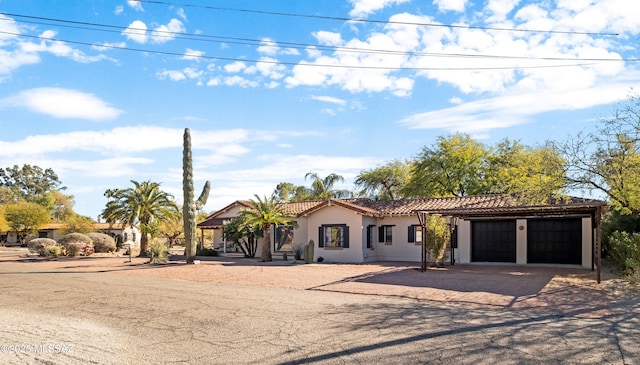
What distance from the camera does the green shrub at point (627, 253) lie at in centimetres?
1736

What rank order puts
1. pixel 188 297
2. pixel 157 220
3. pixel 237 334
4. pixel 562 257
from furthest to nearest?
1. pixel 157 220
2. pixel 562 257
3. pixel 188 297
4. pixel 237 334

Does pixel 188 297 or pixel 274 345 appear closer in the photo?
pixel 274 345

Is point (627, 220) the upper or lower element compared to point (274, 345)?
upper

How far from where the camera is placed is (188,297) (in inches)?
540

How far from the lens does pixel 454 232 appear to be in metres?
26.3

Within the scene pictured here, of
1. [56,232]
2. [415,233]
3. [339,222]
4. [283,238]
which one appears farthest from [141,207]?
[56,232]

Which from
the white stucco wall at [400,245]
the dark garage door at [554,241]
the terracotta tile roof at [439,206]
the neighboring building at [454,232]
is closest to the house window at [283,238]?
the neighboring building at [454,232]

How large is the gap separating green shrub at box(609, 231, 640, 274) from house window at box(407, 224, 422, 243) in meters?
8.83

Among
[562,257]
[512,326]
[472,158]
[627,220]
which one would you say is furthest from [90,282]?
[472,158]

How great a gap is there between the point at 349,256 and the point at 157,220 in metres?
13.9

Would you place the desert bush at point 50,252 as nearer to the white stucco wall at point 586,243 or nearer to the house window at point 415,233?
the house window at point 415,233

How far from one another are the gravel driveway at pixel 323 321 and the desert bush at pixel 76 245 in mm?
17321

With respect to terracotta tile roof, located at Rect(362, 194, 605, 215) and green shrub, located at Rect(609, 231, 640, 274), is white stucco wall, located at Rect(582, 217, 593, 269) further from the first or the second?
terracotta tile roof, located at Rect(362, 194, 605, 215)

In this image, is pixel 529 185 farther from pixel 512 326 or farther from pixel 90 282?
pixel 90 282
